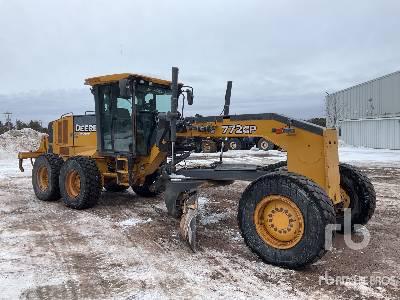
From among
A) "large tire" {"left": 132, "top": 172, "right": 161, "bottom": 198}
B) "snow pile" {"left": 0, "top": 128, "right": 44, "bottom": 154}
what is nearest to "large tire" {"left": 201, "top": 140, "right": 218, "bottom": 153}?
"large tire" {"left": 132, "top": 172, "right": 161, "bottom": 198}

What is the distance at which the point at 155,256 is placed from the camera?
504 cm

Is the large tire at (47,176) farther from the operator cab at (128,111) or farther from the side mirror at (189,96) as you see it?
the side mirror at (189,96)

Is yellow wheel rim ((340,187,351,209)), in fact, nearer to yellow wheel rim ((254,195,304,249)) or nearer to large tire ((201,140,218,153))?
yellow wheel rim ((254,195,304,249))

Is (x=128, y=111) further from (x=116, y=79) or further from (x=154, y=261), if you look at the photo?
(x=154, y=261)

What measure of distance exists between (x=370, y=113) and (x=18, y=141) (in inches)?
958

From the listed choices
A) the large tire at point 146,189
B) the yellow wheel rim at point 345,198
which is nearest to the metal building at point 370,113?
the large tire at point 146,189

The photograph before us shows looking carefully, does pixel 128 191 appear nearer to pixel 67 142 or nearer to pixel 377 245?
pixel 67 142

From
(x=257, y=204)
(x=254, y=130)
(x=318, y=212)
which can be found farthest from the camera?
(x=254, y=130)

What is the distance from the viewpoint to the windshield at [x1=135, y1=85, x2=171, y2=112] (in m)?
7.72

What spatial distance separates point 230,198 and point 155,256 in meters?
4.19

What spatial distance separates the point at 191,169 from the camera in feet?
20.8

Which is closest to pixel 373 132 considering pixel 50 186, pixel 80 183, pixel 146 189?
pixel 146 189

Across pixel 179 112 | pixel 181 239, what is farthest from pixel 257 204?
pixel 179 112

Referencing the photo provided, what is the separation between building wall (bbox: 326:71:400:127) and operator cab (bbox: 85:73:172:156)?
22813 mm
